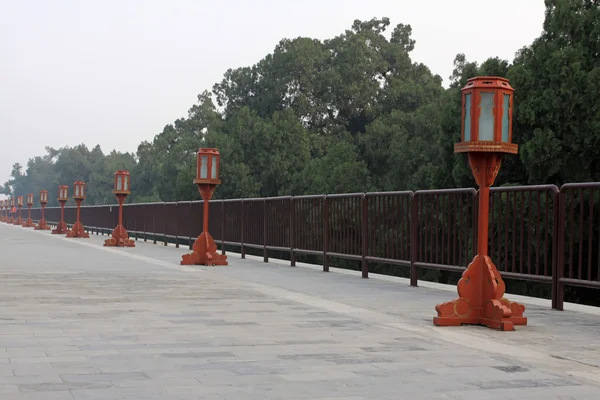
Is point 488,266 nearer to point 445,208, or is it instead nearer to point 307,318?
point 307,318

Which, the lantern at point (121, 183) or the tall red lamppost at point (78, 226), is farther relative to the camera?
the tall red lamppost at point (78, 226)

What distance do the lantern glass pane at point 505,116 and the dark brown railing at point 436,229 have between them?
1.09m

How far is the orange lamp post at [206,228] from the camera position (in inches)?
652

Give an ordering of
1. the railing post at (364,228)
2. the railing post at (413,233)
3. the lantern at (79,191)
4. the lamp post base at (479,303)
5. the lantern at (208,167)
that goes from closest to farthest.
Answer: the lamp post base at (479,303) → the railing post at (413,233) → the railing post at (364,228) → the lantern at (208,167) → the lantern at (79,191)

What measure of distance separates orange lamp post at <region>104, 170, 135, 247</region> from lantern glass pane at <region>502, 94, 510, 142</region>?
1753 cm

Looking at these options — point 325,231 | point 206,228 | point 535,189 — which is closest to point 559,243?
point 535,189

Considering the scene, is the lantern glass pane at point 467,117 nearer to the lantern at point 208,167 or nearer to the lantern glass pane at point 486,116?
the lantern glass pane at point 486,116

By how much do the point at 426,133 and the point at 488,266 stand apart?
109 feet

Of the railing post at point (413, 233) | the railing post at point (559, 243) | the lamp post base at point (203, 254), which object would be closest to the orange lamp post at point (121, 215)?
the lamp post base at point (203, 254)

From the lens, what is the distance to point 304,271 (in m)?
15.4

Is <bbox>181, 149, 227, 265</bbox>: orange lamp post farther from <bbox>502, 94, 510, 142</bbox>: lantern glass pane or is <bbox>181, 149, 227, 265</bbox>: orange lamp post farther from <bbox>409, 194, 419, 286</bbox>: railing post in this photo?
<bbox>502, 94, 510, 142</bbox>: lantern glass pane

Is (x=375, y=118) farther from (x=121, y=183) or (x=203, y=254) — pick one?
(x=203, y=254)

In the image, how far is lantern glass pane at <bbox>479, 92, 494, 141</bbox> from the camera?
815cm

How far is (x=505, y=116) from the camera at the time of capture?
8.24m
